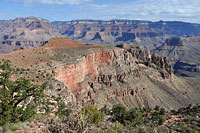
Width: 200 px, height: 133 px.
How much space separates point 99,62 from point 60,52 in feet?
62.0

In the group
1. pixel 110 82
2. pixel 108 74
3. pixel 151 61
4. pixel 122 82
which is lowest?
pixel 122 82

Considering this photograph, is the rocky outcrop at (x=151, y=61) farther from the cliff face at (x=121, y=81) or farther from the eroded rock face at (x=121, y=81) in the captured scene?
the eroded rock face at (x=121, y=81)

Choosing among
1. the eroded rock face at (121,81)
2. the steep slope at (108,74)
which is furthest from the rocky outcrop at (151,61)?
the eroded rock face at (121,81)

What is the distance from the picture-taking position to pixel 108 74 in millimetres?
82625

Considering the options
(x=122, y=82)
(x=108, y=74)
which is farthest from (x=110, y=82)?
(x=122, y=82)

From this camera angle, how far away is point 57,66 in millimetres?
57000

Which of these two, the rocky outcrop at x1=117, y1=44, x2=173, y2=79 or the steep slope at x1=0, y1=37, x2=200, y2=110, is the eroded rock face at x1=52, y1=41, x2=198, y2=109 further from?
the rocky outcrop at x1=117, y1=44, x2=173, y2=79

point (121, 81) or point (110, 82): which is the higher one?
point (110, 82)

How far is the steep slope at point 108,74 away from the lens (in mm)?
61469

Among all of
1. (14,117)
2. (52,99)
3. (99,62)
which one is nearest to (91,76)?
(99,62)

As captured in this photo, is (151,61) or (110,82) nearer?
(110,82)

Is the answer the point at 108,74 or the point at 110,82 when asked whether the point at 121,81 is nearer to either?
the point at 110,82

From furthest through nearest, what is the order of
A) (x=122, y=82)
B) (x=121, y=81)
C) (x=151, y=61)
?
(x=151, y=61) → (x=121, y=81) → (x=122, y=82)

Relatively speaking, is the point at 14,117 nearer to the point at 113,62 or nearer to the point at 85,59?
the point at 85,59
